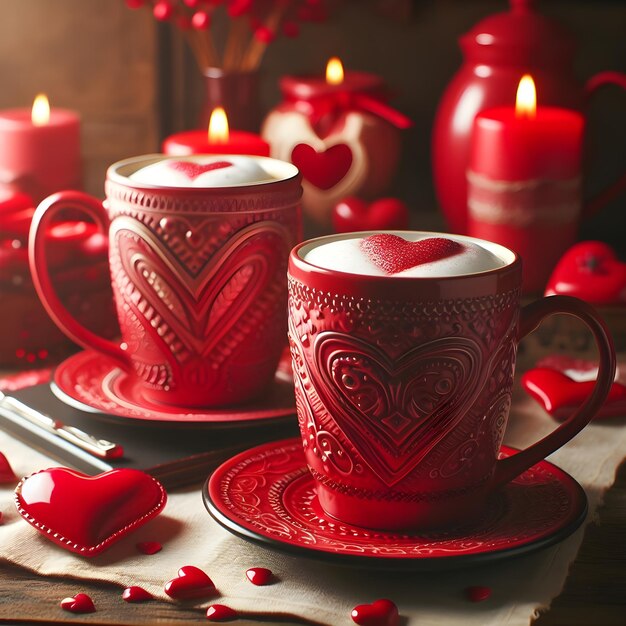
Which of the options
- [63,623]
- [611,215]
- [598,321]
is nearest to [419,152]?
[611,215]

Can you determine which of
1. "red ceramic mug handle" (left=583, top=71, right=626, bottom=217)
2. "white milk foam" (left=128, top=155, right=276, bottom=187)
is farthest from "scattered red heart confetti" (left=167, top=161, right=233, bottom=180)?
"red ceramic mug handle" (left=583, top=71, right=626, bottom=217)

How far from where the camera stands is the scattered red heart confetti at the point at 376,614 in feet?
1.98

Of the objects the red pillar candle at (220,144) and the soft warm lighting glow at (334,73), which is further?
the soft warm lighting glow at (334,73)

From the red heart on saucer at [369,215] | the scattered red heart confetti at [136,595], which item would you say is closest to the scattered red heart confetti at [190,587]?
the scattered red heart confetti at [136,595]

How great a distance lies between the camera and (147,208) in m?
0.81

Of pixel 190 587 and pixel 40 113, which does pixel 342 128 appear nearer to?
pixel 40 113

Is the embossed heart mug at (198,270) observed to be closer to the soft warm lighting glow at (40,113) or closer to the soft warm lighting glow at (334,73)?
the soft warm lighting glow at (40,113)

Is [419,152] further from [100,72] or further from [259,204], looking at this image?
[259,204]

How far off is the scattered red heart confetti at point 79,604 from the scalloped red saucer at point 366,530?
0.09 metres

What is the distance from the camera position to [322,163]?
2.78 feet

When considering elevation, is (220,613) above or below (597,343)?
below

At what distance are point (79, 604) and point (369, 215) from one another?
27.2 inches

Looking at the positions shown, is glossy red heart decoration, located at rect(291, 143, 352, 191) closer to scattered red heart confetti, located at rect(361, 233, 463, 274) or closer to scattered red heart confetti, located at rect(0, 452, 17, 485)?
scattered red heart confetti, located at rect(361, 233, 463, 274)

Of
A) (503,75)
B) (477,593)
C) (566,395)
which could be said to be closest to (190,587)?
(477,593)
